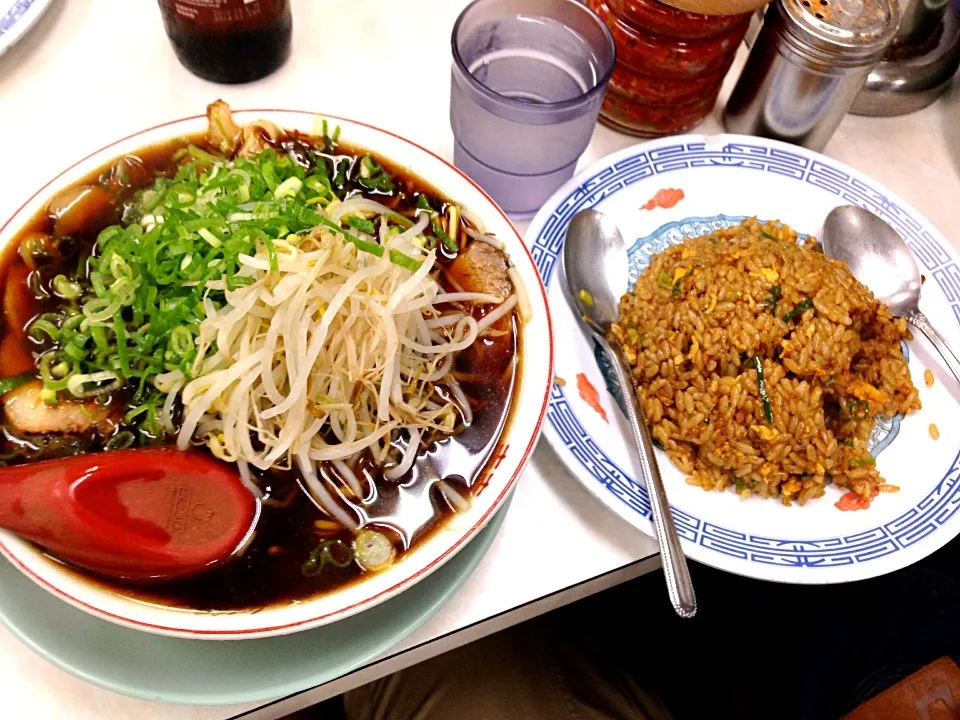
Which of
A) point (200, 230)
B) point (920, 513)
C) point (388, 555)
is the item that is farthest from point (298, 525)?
point (920, 513)

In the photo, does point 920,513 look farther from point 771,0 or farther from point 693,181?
point 771,0

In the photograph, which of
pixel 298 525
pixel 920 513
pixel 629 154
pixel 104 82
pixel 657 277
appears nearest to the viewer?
pixel 298 525

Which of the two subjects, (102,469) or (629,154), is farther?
(629,154)

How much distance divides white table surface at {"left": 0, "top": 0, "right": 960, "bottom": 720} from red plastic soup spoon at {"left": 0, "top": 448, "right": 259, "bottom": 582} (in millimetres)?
418

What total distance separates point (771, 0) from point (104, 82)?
1.32m

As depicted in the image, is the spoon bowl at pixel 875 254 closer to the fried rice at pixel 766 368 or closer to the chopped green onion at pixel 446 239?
the fried rice at pixel 766 368

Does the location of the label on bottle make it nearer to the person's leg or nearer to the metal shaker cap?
the metal shaker cap

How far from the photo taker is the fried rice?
3.62 feet

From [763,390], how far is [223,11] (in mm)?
1147

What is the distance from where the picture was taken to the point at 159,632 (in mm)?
803

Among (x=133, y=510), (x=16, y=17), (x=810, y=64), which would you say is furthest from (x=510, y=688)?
(x=16, y=17)

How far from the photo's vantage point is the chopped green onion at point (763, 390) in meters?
1.11

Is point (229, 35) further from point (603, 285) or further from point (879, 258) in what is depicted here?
point (879, 258)

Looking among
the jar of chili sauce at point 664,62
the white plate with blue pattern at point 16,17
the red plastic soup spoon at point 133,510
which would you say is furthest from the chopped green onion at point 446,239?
the white plate with blue pattern at point 16,17
